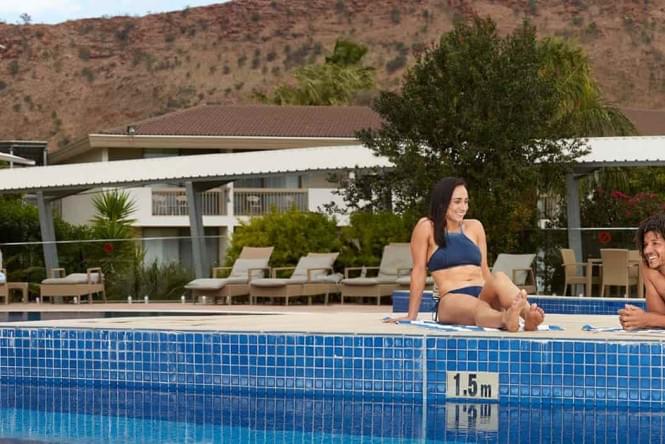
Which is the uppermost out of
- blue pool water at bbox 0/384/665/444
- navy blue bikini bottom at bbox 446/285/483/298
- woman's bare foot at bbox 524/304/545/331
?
Result: navy blue bikini bottom at bbox 446/285/483/298

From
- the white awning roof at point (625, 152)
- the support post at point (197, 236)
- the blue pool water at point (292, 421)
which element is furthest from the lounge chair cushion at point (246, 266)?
the blue pool water at point (292, 421)

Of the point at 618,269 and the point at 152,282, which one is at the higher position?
the point at 618,269

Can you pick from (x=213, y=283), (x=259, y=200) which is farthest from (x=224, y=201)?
(x=213, y=283)

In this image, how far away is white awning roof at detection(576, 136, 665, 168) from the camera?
741 inches

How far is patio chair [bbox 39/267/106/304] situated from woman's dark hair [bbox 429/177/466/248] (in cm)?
1267

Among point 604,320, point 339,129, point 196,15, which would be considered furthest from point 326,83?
point 604,320

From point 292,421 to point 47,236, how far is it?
639 inches

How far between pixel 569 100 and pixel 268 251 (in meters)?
16.2

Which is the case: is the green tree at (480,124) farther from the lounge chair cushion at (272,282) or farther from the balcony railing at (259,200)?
the balcony railing at (259,200)

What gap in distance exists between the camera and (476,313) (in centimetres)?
834

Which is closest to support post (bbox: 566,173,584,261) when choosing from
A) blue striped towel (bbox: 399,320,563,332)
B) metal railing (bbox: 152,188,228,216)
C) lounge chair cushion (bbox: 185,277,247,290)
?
lounge chair cushion (bbox: 185,277,247,290)

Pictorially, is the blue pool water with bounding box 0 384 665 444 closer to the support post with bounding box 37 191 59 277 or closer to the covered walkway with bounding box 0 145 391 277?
the covered walkway with bounding box 0 145 391 277

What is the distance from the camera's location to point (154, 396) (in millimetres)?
8328

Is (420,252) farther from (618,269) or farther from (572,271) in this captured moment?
(572,271)
